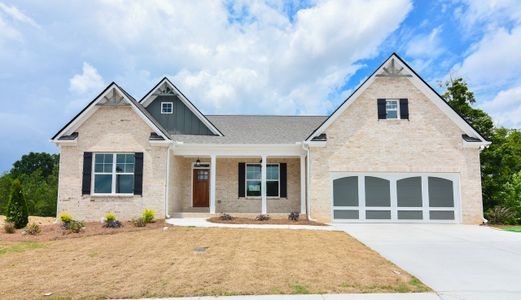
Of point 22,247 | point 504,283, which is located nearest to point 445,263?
point 504,283

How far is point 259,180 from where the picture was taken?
18453 mm

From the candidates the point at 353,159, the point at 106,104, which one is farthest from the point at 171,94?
the point at 353,159

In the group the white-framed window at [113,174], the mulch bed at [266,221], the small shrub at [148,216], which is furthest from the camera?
the white-framed window at [113,174]

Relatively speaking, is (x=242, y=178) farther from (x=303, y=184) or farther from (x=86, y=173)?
(x=86, y=173)

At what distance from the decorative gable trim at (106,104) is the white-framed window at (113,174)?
170 centimetres

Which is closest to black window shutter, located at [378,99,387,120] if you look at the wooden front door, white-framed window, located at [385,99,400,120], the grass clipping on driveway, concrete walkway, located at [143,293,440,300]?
white-framed window, located at [385,99,400,120]

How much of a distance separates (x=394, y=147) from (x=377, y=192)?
2.27 m

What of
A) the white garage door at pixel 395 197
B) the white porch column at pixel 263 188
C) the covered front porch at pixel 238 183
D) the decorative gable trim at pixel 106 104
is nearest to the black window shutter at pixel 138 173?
the decorative gable trim at pixel 106 104

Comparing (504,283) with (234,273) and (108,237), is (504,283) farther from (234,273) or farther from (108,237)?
(108,237)

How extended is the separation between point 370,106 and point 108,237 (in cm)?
1247

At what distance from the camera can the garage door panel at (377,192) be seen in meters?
15.8

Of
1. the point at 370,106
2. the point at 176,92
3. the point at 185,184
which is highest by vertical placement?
the point at 176,92

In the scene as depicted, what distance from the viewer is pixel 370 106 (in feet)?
53.2

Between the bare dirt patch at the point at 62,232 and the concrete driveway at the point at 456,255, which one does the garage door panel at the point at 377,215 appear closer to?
the concrete driveway at the point at 456,255
